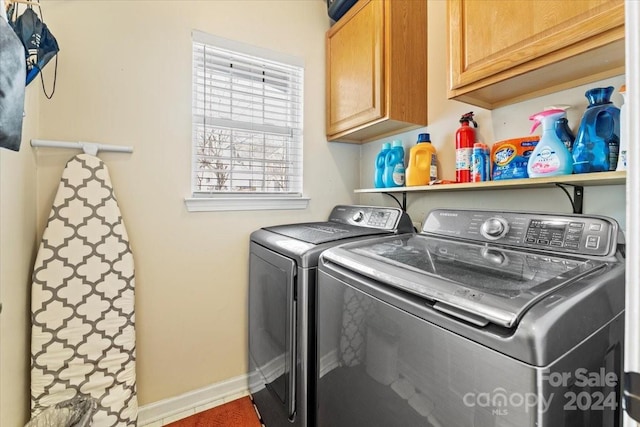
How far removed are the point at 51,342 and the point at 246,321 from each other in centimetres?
98

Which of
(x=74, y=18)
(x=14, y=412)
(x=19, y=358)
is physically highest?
(x=74, y=18)

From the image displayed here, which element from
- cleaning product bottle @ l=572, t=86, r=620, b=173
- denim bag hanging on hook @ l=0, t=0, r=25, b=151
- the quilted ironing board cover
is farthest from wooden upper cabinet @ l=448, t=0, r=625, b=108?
the quilted ironing board cover

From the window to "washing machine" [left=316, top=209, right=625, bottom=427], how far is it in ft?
3.24

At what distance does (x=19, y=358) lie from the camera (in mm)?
1219

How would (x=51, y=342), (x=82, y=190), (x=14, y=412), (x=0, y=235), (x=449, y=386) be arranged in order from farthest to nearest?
1. (x=82, y=190)
2. (x=51, y=342)
3. (x=14, y=412)
4. (x=0, y=235)
5. (x=449, y=386)

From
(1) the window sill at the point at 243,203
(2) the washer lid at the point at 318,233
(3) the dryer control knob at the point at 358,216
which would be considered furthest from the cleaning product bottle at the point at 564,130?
(1) the window sill at the point at 243,203

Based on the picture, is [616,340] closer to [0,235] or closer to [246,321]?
[246,321]

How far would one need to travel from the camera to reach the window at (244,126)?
1790mm

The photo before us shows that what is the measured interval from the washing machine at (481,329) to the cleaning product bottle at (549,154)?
0.18m

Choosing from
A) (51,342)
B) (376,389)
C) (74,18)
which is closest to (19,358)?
(51,342)

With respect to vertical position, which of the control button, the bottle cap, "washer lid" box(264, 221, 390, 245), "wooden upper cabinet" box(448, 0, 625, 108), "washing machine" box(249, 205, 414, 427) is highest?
"wooden upper cabinet" box(448, 0, 625, 108)

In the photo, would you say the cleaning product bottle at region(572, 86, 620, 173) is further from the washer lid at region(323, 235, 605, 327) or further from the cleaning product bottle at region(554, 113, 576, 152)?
the washer lid at region(323, 235, 605, 327)

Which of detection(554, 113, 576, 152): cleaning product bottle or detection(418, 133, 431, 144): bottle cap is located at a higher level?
detection(418, 133, 431, 144): bottle cap

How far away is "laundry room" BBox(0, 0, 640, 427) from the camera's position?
2.32ft
